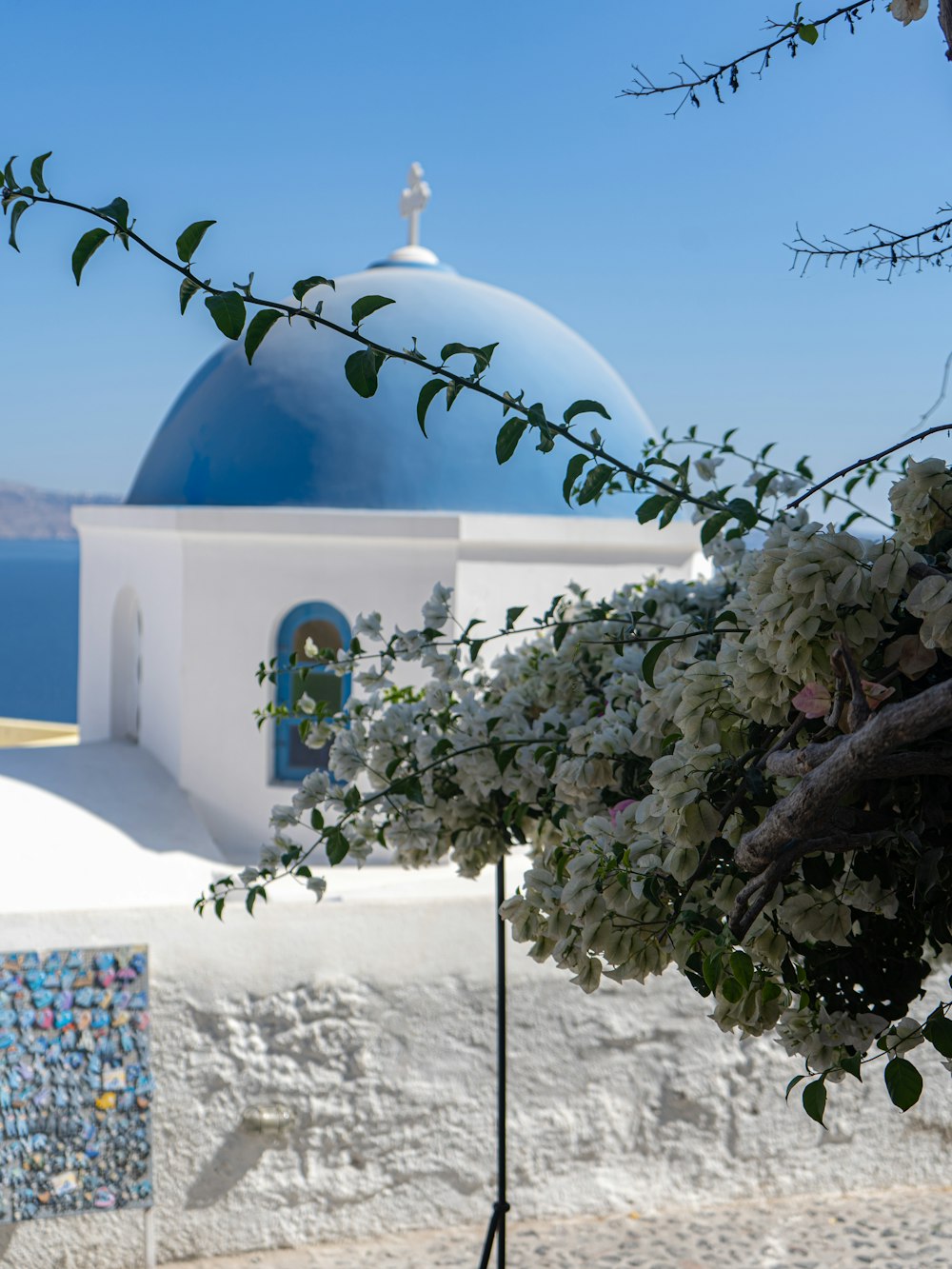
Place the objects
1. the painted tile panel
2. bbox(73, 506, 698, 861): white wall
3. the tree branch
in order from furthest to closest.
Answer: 1. bbox(73, 506, 698, 861): white wall
2. the painted tile panel
3. the tree branch

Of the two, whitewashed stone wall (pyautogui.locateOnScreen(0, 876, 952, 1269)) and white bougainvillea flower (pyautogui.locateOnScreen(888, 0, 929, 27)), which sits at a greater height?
white bougainvillea flower (pyautogui.locateOnScreen(888, 0, 929, 27))

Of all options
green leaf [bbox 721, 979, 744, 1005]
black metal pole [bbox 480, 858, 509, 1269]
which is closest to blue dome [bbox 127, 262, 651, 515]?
black metal pole [bbox 480, 858, 509, 1269]

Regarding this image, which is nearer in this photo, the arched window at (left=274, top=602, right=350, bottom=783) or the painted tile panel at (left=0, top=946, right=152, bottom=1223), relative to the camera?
the painted tile panel at (left=0, top=946, right=152, bottom=1223)

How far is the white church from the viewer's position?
501cm

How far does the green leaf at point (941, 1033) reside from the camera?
1.17m

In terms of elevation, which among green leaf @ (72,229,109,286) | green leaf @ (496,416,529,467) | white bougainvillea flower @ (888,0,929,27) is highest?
white bougainvillea flower @ (888,0,929,27)

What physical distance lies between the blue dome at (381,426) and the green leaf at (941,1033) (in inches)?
230

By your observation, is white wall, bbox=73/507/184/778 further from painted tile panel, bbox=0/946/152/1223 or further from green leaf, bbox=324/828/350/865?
green leaf, bbox=324/828/350/865

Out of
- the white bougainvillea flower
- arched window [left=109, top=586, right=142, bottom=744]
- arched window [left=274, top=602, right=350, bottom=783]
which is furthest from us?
arched window [left=109, top=586, right=142, bottom=744]

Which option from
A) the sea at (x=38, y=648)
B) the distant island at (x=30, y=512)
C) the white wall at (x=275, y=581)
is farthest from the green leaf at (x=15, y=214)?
the distant island at (x=30, y=512)

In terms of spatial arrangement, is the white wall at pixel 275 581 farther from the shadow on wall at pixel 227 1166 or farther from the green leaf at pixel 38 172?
the green leaf at pixel 38 172

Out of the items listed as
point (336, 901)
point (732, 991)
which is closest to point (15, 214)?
point (732, 991)

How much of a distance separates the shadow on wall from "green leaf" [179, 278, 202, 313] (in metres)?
4.35

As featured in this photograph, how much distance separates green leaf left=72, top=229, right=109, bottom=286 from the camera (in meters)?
1.32
